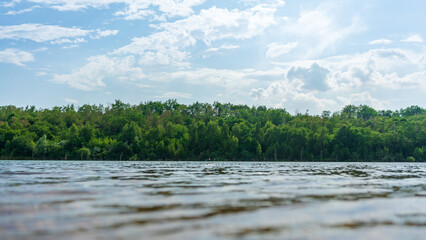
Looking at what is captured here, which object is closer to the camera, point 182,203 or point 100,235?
point 100,235

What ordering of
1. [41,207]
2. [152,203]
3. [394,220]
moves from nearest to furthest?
[394,220] < [41,207] < [152,203]

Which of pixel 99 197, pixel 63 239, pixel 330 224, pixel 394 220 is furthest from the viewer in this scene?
pixel 99 197

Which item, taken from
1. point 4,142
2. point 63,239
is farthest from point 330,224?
point 4,142

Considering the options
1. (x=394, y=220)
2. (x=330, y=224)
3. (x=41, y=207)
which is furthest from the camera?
(x=41, y=207)

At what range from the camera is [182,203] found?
67.0ft

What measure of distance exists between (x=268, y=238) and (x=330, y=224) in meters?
3.89

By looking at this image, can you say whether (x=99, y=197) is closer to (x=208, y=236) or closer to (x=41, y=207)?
(x=41, y=207)

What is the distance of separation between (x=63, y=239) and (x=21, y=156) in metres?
197

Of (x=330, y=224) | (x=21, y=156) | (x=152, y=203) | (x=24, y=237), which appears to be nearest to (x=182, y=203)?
(x=152, y=203)

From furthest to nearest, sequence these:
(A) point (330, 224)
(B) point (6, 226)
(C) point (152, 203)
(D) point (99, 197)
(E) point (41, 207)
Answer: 1. (D) point (99, 197)
2. (C) point (152, 203)
3. (E) point (41, 207)
4. (A) point (330, 224)
5. (B) point (6, 226)

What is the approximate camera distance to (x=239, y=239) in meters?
12.6

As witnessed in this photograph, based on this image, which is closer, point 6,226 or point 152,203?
point 6,226

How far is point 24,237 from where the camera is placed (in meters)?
12.4

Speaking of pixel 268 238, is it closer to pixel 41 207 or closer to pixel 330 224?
pixel 330 224
